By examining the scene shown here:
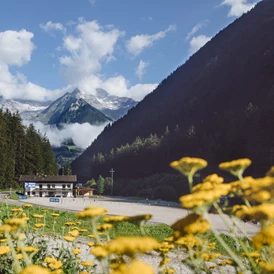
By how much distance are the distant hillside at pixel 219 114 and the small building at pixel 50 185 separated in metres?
32.5

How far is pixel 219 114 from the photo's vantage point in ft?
383

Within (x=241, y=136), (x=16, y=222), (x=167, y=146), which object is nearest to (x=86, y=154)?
(x=167, y=146)

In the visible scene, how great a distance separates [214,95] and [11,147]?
267 feet

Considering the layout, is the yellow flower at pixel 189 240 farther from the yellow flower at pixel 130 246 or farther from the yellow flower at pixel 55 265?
the yellow flower at pixel 55 265

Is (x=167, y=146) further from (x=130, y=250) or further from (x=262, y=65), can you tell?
(x=130, y=250)

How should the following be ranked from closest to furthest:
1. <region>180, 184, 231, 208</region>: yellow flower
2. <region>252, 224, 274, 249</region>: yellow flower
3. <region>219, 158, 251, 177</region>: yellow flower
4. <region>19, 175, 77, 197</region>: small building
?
<region>252, 224, 274, 249</region>: yellow flower < <region>180, 184, 231, 208</region>: yellow flower < <region>219, 158, 251, 177</region>: yellow flower < <region>19, 175, 77, 197</region>: small building

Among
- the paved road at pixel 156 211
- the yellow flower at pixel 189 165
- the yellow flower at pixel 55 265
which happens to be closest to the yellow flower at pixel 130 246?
the yellow flower at pixel 189 165

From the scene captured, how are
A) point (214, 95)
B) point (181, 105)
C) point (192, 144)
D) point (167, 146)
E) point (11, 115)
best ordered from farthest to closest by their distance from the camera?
1. point (181, 105)
2. point (214, 95)
3. point (167, 146)
4. point (192, 144)
5. point (11, 115)

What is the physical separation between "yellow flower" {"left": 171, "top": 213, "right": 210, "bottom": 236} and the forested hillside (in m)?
85.2

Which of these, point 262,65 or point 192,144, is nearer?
point 192,144

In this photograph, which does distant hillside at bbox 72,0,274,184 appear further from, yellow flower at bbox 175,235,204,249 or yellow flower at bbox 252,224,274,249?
yellow flower at bbox 252,224,274,249

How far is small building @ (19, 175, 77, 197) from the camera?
91.5 meters

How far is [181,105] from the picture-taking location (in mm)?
156375

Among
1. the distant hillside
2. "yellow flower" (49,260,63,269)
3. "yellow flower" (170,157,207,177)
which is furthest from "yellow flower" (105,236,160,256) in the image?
the distant hillside
